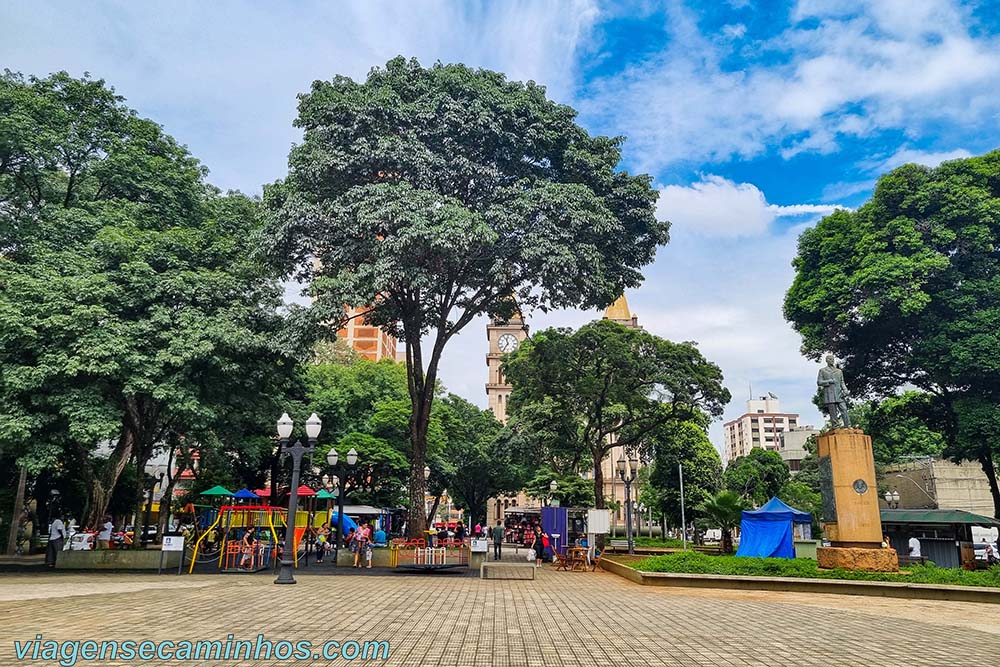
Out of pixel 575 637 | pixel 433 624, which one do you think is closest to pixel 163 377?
pixel 433 624

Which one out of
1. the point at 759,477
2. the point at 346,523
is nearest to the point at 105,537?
the point at 346,523

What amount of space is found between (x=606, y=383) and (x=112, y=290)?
68.4 ft

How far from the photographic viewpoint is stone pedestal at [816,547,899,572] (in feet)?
49.4

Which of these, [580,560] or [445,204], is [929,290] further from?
[445,204]

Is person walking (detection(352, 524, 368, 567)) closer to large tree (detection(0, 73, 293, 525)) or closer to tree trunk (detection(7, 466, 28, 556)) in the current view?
large tree (detection(0, 73, 293, 525))

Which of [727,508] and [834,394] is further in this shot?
[727,508]

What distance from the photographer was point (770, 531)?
2314cm

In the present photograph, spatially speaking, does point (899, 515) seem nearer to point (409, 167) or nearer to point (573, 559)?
point (573, 559)

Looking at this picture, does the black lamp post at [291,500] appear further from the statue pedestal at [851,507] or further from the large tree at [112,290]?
the statue pedestal at [851,507]

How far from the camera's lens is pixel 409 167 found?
19750 millimetres

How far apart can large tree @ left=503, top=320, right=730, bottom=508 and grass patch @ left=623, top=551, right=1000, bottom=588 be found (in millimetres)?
13520

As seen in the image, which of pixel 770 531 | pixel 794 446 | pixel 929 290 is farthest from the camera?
pixel 794 446

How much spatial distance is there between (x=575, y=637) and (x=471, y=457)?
41.0m

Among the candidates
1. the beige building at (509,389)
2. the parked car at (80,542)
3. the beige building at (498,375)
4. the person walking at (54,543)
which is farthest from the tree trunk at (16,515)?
the beige building at (498,375)
